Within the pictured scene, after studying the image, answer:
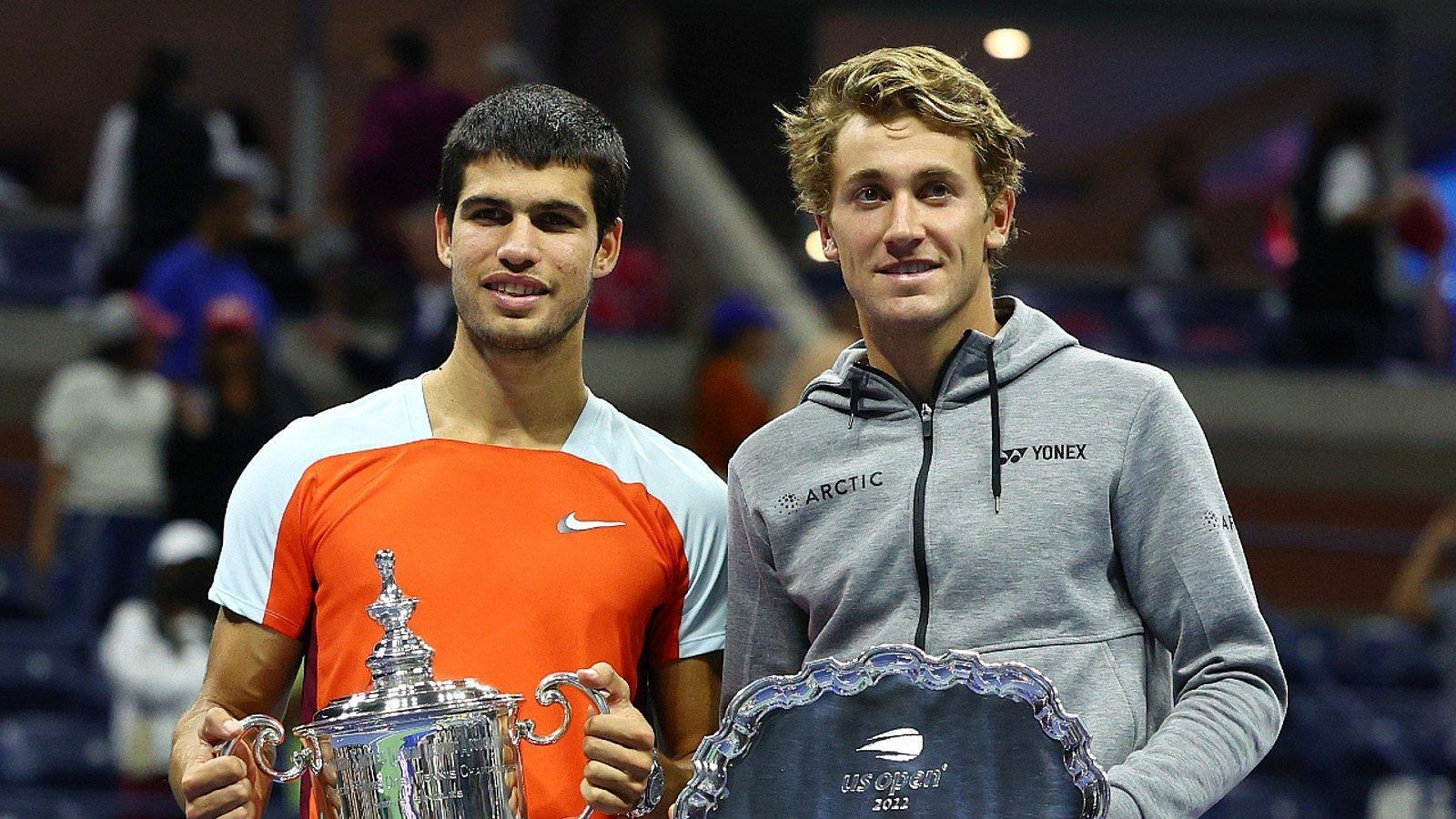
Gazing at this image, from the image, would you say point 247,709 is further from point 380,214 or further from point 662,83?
point 662,83

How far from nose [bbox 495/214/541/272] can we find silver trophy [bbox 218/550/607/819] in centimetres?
54

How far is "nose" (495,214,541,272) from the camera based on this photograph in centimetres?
262

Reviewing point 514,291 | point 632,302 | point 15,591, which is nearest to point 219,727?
point 514,291

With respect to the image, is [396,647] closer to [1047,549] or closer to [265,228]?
[1047,549]

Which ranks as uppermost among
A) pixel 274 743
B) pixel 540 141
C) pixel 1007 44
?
pixel 1007 44

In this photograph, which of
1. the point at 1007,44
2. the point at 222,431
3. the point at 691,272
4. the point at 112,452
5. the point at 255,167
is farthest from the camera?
the point at 1007,44

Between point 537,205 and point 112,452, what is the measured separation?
552 centimetres

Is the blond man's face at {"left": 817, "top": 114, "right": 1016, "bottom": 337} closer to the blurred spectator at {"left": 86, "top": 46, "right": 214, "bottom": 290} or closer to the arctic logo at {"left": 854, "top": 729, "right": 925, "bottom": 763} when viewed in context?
the arctic logo at {"left": 854, "top": 729, "right": 925, "bottom": 763}

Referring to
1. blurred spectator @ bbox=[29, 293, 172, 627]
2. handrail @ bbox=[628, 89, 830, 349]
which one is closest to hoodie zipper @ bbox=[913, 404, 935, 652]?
blurred spectator @ bbox=[29, 293, 172, 627]

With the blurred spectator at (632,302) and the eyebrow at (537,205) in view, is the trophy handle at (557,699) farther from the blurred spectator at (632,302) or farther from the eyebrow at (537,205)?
the blurred spectator at (632,302)

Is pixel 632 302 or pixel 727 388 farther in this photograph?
pixel 632 302

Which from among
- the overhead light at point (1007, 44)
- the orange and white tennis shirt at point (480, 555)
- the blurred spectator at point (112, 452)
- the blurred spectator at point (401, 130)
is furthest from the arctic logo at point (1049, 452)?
the overhead light at point (1007, 44)

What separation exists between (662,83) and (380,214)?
156 inches

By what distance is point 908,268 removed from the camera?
2436mm
